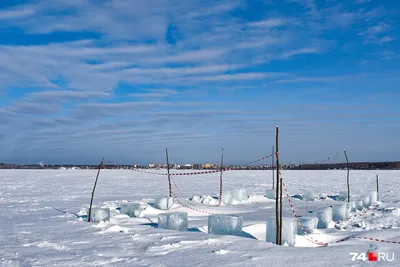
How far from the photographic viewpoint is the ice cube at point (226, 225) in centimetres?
812

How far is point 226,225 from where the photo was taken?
815cm

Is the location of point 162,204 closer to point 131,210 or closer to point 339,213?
point 131,210

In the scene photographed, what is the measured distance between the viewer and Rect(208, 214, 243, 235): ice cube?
8.12 m

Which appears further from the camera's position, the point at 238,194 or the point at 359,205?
the point at 238,194

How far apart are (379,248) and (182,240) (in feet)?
11.6

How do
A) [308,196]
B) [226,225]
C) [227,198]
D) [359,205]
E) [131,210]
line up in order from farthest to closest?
[308,196], [227,198], [359,205], [131,210], [226,225]

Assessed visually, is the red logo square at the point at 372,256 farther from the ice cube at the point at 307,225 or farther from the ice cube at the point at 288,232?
the ice cube at the point at 307,225

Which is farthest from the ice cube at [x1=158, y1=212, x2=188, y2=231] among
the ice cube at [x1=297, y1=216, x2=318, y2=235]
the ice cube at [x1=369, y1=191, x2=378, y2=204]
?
the ice cube at [x1=369, y1=191, x2=378, y2=204]

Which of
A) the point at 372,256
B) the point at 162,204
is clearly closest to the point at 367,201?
the point at 162,204

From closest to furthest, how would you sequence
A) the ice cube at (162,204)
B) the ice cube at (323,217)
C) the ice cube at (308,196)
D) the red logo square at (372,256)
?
the red logo square at (372,256)
the ice cube at (323,217)
the ice cube at (162,204)
the ice cube at (308,196)

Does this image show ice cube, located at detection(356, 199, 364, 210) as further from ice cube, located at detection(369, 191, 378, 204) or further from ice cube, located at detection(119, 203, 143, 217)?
ice cube, located at detection(119, 203, 143, 217)

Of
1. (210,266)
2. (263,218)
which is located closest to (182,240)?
(210,266)

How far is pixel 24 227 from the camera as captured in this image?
9195 mm

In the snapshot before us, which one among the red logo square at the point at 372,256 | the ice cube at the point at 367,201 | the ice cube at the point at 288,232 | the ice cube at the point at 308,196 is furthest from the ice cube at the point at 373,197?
the red logo square at the point at 372,256
